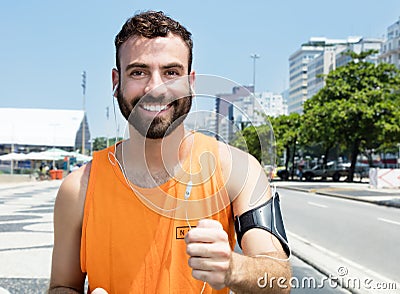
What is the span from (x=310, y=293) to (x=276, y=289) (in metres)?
4.33

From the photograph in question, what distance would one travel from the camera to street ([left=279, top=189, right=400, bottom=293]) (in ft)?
25.3

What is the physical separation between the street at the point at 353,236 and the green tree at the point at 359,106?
22911mm

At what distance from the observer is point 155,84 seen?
6.21ft

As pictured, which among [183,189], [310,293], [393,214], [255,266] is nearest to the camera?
[255,266]

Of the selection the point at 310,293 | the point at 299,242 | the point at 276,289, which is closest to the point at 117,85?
the point at 276,289

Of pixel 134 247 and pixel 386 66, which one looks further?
pixel 386 66

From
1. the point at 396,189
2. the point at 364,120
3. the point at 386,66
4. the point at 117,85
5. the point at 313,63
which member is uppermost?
the point at 313,63

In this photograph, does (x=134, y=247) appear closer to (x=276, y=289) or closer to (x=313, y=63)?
(x=276, y=289)

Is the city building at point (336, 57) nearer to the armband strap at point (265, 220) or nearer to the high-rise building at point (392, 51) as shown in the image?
the high-rise building at point (392, 51)

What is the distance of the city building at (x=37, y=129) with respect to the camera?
212ft

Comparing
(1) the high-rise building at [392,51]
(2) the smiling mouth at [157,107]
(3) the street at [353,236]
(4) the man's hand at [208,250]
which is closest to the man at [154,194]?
(2) the smiling mouth at [157,107]

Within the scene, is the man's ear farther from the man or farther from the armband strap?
the armband strap

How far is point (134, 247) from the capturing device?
201 centimetres

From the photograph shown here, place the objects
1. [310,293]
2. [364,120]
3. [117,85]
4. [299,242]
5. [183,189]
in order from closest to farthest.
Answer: [183,189] → [117,85] → [310,293] → [299,242] → [364,120]
